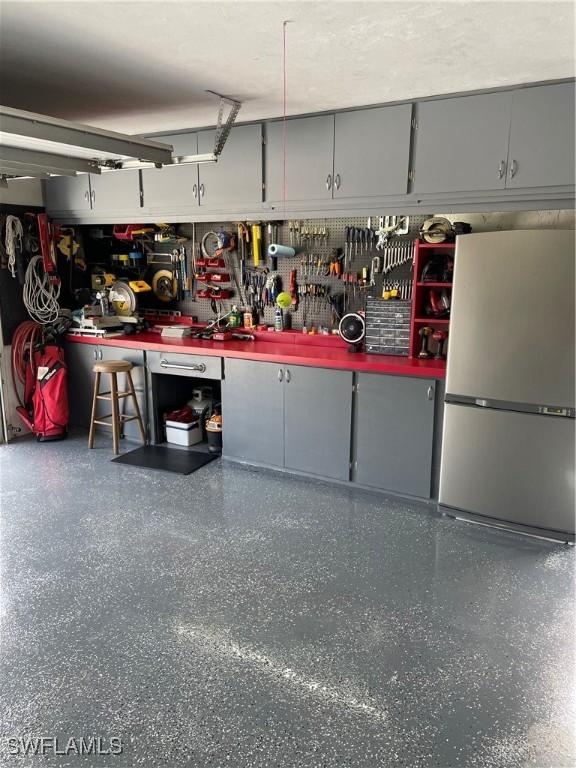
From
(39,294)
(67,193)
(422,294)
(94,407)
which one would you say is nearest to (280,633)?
(422,294)

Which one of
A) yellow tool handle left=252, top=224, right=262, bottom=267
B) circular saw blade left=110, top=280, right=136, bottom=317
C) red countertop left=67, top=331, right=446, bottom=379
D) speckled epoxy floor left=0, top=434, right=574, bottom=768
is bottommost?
speckled epoxy floor left=0, top=434, right=574, bottom=768

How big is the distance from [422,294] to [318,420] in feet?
3.66

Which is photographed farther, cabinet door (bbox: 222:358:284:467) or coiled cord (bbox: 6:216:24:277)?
coiled cord (bbox: 6:216:24:277)

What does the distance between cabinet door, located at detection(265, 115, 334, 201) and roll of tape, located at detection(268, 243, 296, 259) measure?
33 cm

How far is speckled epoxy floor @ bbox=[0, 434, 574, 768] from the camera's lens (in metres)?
1.90

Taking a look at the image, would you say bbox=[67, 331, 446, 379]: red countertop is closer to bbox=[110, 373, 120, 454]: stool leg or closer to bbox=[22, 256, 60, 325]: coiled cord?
bbox=[22, 256, 60, 325]: coiled cord

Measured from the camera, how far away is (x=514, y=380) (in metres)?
3.12

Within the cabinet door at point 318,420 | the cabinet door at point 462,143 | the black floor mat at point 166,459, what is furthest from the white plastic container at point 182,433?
the cabinet door at point 462,143

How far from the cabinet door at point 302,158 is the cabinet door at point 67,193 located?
181 centimetres

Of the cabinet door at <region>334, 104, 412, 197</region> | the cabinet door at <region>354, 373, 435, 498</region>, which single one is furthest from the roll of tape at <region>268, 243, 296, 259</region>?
the cabinet door at <region>354, 373, 435, 498</region>

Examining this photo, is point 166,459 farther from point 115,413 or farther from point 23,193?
point 23,193

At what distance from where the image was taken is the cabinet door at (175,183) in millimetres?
4254

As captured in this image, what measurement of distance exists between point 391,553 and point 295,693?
1155 millimetres

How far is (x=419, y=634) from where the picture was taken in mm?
2416
